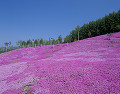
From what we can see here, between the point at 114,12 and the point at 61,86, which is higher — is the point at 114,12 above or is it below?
above

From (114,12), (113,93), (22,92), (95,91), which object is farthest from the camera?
(114,12)

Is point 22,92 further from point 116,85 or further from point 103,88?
point 116,85

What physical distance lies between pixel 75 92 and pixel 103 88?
200cm

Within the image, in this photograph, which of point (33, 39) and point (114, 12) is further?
point (33, 39)

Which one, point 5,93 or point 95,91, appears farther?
point 5,93

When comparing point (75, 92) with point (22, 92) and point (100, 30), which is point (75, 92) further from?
point (100, 30)

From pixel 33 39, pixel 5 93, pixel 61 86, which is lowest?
pixel 5 93

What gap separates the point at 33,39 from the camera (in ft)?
319

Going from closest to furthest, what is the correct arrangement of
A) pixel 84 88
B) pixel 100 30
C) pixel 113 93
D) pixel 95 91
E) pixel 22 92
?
pixel 113 93 < pixel 95 91 < pixel 84 88 < pixel 22 92 < pixel 100 30

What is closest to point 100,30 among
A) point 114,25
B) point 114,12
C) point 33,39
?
point 114,25

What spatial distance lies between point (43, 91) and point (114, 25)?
6769 cm

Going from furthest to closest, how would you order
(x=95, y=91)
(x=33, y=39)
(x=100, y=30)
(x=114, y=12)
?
(x=33, y=39), (x=100, y=30), (x=114, y=12), (x=95, y=91)

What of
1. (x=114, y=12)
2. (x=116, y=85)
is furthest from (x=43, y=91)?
(x=114, y=12)

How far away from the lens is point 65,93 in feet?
20.1
